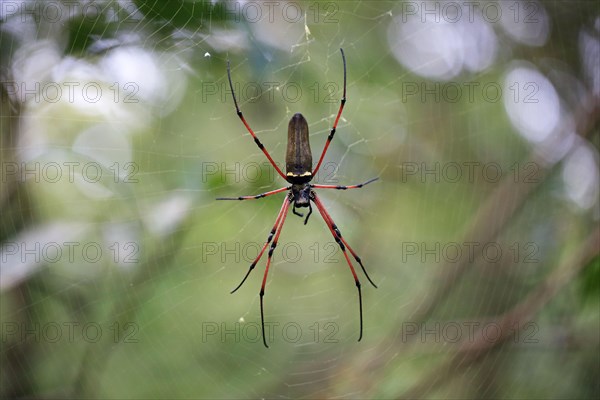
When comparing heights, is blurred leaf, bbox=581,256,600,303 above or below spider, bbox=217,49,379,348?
below

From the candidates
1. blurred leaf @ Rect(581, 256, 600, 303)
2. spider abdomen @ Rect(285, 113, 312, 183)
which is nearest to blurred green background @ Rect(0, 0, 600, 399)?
blurred leaf @ Rect(581, 256, 600, 303)

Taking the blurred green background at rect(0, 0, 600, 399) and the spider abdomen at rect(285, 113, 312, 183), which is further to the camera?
the spider abdomen at rect(285, 113, 312, 183)

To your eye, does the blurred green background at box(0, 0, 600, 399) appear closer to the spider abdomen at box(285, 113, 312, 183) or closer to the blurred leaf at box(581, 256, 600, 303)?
the blurred leaf at box(581, 256, 600, 303)

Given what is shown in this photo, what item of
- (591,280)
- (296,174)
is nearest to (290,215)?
(296,174)

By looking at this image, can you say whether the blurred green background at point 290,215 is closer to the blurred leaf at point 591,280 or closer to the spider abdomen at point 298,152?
the blurred leaf at point 591,280

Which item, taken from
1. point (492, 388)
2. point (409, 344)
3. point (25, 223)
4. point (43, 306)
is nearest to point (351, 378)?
point (409, 344)

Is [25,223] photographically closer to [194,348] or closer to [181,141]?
[181,141]

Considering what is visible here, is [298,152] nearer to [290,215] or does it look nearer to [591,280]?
[290,215]
